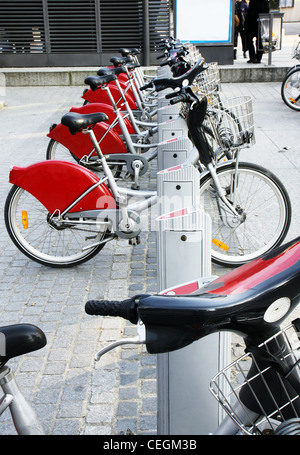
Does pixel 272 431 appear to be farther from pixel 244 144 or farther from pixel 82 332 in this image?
pixel 244 144

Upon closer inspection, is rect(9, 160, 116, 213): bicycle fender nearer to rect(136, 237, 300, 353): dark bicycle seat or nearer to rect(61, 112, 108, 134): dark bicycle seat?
rect(61, 112, 108, 134): dark bicycle seat

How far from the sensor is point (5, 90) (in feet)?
46.1

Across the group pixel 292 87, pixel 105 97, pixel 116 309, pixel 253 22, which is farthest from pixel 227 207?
pixel 253 22

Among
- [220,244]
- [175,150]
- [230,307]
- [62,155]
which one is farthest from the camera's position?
[62,155]

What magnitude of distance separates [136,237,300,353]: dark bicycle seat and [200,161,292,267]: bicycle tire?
291 cm

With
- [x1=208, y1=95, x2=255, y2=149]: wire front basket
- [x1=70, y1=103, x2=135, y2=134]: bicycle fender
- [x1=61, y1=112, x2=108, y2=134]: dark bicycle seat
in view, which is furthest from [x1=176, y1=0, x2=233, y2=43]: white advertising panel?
[x1=61, y1=112, x2=108, y2=134]: dark bicycle seat

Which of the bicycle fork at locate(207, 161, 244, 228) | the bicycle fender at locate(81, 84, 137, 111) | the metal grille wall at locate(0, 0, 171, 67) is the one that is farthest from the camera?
the metal grille wall at locate(0, 0, 171, 67)

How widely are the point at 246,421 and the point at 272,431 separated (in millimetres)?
89

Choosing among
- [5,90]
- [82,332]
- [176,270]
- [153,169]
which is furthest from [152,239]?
[5,90]

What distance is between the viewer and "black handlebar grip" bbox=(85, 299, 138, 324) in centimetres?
131

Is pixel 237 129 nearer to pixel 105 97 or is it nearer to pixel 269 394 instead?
pixel 269 394

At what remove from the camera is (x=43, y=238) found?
5.08 meters

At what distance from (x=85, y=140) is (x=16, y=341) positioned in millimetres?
4714
